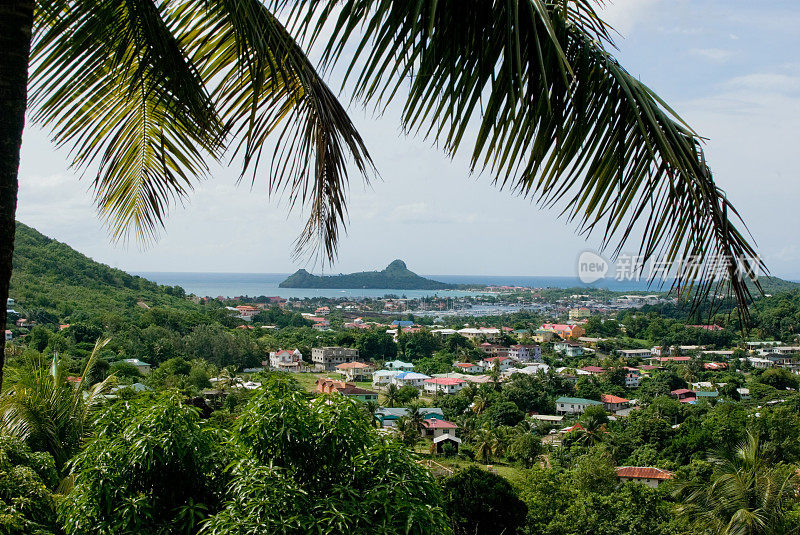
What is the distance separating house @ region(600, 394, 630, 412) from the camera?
75.7ft

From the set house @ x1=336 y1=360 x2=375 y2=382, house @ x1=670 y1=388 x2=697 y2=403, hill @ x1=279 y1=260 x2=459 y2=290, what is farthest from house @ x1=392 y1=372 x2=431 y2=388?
hill @ x1=279 y1=260 x2=459 y2=290

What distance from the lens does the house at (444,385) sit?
26.1 meters

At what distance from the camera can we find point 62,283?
24.1 m

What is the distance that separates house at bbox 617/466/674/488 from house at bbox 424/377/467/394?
1325 centimetres

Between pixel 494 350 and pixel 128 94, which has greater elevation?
pixel 128 94

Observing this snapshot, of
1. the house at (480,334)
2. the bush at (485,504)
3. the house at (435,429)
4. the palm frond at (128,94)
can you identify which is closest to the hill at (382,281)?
Answer: the house at (480,334)

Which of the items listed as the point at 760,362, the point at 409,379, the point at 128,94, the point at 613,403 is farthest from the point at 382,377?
the point at 128,94

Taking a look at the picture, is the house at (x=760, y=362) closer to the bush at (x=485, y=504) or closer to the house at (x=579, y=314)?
the bush at (x=485, y=504)

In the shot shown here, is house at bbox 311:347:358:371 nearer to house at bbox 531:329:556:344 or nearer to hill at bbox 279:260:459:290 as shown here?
house at bbox 531:329:556:344

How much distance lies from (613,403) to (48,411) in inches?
878

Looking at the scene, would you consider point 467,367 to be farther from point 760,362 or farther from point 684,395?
point 760,362

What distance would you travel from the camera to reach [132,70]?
53.4 inches

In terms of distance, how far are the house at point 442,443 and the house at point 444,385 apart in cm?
Answer: 821

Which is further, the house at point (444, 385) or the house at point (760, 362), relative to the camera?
the house at point (760, 362)
